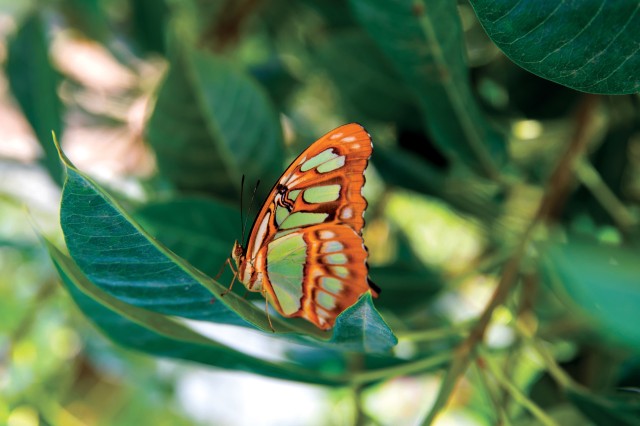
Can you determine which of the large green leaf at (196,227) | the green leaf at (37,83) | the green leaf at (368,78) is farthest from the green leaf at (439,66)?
the green leaf at (37,83)

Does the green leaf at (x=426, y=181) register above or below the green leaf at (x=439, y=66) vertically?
below

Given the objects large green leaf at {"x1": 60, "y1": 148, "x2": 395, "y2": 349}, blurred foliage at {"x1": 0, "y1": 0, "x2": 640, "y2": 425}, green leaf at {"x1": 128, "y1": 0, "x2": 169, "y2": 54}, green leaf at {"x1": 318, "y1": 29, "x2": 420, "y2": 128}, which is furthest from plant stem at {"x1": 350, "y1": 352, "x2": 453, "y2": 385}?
green leaf at {"x1": 128, "y1": 0, "x2": 169, "y2": 54}

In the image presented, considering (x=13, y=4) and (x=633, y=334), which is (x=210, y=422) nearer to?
(x=13, y=4)

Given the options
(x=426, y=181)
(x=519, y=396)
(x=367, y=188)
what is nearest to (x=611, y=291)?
(x=519, y=396)

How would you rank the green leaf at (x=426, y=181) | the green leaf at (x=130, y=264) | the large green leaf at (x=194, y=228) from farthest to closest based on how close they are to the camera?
the green leaf at (x=426, y=181) → the large green leaf at (x=194, y=228) → the green leaf at (x=130, y=264)

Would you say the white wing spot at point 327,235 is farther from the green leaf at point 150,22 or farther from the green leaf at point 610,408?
the green leaf at point 150,22

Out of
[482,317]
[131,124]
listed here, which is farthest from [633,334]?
[131,124]

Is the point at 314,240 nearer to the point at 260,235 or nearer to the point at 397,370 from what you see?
the point at 260,235
